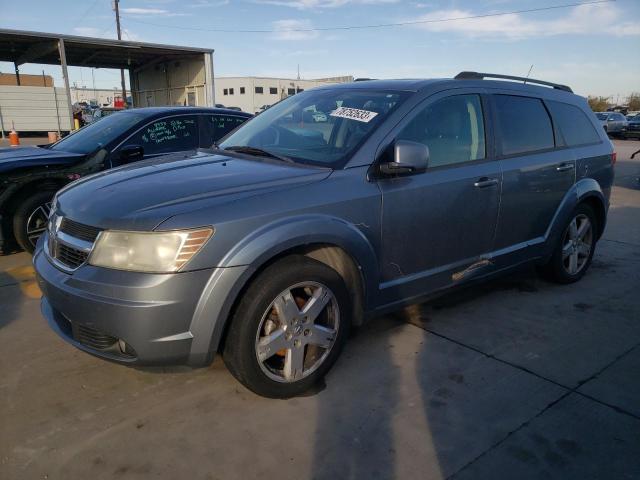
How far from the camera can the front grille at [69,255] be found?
257 cm

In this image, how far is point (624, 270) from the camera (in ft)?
16.9

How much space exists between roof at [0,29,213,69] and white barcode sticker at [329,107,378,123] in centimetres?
1666

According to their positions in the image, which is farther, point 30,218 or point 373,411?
point 30,218

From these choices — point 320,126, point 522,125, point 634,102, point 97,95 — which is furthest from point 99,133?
point 634,102

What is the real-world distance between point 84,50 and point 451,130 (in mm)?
20409

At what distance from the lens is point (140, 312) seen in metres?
2.31

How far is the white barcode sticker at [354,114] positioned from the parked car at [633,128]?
3043 cm

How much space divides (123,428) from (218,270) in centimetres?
96

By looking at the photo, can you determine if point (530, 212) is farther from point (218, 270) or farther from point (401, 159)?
Result: point (218, 270)

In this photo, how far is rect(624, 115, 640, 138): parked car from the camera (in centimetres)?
2802

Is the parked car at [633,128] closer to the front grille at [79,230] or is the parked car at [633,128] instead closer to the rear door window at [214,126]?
the rear door window at [214,126]

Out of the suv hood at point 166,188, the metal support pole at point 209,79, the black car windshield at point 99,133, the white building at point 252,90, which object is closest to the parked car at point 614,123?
the metal support pole at point 209,79

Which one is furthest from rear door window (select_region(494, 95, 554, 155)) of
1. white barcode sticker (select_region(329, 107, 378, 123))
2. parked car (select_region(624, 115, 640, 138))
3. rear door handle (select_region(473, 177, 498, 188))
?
parked car (select_region(624, 115, 640, 138))

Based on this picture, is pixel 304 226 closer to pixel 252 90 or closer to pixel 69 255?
pixel 69 255
